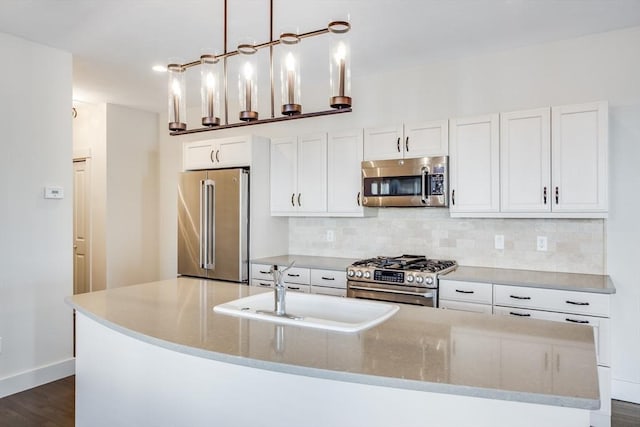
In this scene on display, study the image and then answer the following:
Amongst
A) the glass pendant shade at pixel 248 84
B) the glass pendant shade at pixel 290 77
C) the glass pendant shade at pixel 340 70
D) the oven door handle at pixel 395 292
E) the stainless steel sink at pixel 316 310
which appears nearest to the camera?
the stainless steel sink at pixel 316 310

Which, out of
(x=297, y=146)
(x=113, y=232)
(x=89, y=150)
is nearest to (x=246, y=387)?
(x=297, y=146)

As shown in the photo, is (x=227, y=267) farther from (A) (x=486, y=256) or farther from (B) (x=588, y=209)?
(B) (x=588, y=209)

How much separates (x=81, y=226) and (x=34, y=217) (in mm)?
2401

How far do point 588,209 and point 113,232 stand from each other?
16.7ft

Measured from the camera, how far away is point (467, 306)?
315 centimetres

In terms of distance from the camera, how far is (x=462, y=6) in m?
2.80

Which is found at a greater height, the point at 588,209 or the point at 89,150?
the point at 89,150

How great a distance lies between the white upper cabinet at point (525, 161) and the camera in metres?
3.14

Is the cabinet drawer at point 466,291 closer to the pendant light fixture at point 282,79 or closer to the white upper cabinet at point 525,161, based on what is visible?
the white upper cabinet at point 525,161

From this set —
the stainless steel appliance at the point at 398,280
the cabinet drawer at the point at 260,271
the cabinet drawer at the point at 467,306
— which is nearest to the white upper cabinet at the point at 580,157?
the cabinet drawer at the point at 467,306

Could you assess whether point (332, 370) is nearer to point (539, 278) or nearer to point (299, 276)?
point (539, 278)

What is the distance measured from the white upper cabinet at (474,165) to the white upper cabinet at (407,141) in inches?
3.9

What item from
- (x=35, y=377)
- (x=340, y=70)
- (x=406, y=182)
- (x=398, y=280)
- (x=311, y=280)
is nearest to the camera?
(x=340, y=70)

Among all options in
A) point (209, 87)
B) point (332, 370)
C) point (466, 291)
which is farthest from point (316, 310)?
point (466, 291)
